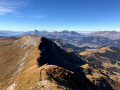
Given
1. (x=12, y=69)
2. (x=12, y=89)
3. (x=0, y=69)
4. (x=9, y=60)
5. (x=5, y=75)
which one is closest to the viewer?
(x=12, y=89)

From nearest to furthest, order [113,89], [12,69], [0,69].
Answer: [12,69], [0,69], [113,89]

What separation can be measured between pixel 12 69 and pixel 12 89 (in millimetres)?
58533

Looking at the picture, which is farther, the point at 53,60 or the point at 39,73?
Answer: the point at 53,60

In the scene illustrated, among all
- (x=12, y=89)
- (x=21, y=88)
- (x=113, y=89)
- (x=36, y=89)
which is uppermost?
(x=36, y=89)

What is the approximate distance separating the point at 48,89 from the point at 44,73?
543 inches

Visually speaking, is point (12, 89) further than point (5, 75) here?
No

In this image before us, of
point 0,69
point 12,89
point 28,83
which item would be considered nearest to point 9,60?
point 0,69

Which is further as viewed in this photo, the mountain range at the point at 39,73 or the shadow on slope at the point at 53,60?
the shadow on slope at the point at 53,60

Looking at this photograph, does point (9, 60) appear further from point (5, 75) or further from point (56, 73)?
point (56, 73)

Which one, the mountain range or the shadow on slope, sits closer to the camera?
the mountain range

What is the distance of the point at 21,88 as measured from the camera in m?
47.4

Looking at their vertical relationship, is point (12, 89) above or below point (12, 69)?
above

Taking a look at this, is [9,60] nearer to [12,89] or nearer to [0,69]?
[0,69]

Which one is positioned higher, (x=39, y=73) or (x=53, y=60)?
(x=39, y=73)
